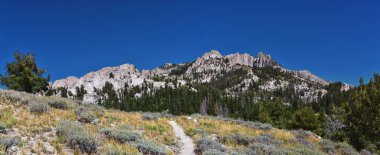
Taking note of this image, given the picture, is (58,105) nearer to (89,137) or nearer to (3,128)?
→ (3,128)

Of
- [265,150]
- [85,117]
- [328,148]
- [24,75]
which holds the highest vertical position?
[24,75]

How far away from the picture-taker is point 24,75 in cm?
4141

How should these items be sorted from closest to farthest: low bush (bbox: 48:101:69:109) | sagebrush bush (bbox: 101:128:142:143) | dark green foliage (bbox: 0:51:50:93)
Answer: sagebrush bush (bbox: 101:128:142:143)
low bush (bbox: 48:101:69:109)
dark green foliage (bbox: 0:51:50:93)

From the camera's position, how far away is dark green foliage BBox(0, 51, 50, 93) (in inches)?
1596

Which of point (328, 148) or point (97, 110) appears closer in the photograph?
point (328, 148)

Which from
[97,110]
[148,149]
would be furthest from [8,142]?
[97,110]

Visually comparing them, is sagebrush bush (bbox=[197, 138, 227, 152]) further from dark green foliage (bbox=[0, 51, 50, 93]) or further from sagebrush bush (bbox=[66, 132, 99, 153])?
dark green foliage (bbox=[0, 51, 50, 93])

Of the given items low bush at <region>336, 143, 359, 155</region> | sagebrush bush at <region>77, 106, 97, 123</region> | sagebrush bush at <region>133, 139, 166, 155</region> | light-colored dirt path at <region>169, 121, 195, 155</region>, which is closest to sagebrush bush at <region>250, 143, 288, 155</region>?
light-colored dirt path at <region>169, 121, 195, 155</region>

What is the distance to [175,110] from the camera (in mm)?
124812

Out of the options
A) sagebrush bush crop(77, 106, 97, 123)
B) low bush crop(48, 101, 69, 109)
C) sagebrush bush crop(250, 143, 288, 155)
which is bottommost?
sagebrush bush crop(250, 143, 288, 155)

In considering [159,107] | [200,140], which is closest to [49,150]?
[200,140]

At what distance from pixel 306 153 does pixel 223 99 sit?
136 m

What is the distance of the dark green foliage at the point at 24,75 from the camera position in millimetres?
40531

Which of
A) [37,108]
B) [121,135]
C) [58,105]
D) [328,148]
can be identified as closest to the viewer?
[121,135]
